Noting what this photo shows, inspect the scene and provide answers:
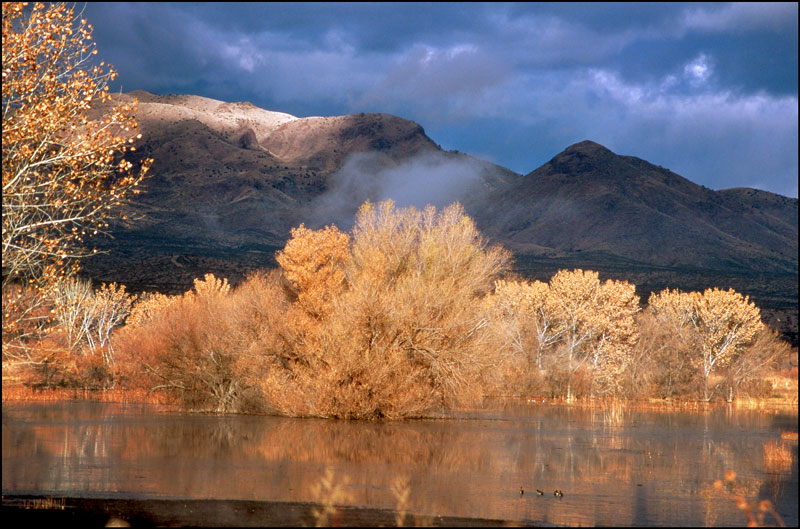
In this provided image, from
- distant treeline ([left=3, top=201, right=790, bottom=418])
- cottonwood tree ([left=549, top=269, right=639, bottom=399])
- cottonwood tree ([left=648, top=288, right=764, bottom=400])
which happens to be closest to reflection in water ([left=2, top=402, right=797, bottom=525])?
distant treeline ([left=3, top=201, right=790, bottom=418])

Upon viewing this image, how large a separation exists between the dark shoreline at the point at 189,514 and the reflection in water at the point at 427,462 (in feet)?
2.14

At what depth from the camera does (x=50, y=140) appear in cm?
1612

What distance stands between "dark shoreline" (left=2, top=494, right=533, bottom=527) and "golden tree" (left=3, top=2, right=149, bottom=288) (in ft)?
14.0

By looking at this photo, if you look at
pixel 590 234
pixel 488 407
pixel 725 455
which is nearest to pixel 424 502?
pixel 725 455

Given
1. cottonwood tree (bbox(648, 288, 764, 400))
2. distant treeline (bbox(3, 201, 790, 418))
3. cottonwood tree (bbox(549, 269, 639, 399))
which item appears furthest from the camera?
cottonwood tree (bbox(648, 288, 764, 400))

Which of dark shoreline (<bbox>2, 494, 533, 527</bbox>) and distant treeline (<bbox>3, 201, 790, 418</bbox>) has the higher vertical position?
distant treeline (<bbox>3, 201, 790, 418</bbox>)

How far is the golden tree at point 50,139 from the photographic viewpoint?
15672 mm

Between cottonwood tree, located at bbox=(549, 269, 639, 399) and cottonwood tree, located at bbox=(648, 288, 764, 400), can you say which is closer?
cottonwood tree, located at bbox=(549, 269, 639, 399)

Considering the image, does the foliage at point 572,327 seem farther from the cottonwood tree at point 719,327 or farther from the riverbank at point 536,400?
the cottonwood tree at point 719,327

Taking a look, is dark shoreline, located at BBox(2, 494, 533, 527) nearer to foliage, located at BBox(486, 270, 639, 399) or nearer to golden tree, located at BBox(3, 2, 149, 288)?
golden tree, located at BBox(3, 2, 149, 288)

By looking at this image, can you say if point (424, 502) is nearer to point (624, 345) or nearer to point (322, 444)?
point (322, 444)

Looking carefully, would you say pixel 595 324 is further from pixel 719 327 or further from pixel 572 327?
pixel 719 327

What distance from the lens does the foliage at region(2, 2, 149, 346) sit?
1567 cm

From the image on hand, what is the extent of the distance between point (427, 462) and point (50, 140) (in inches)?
479
